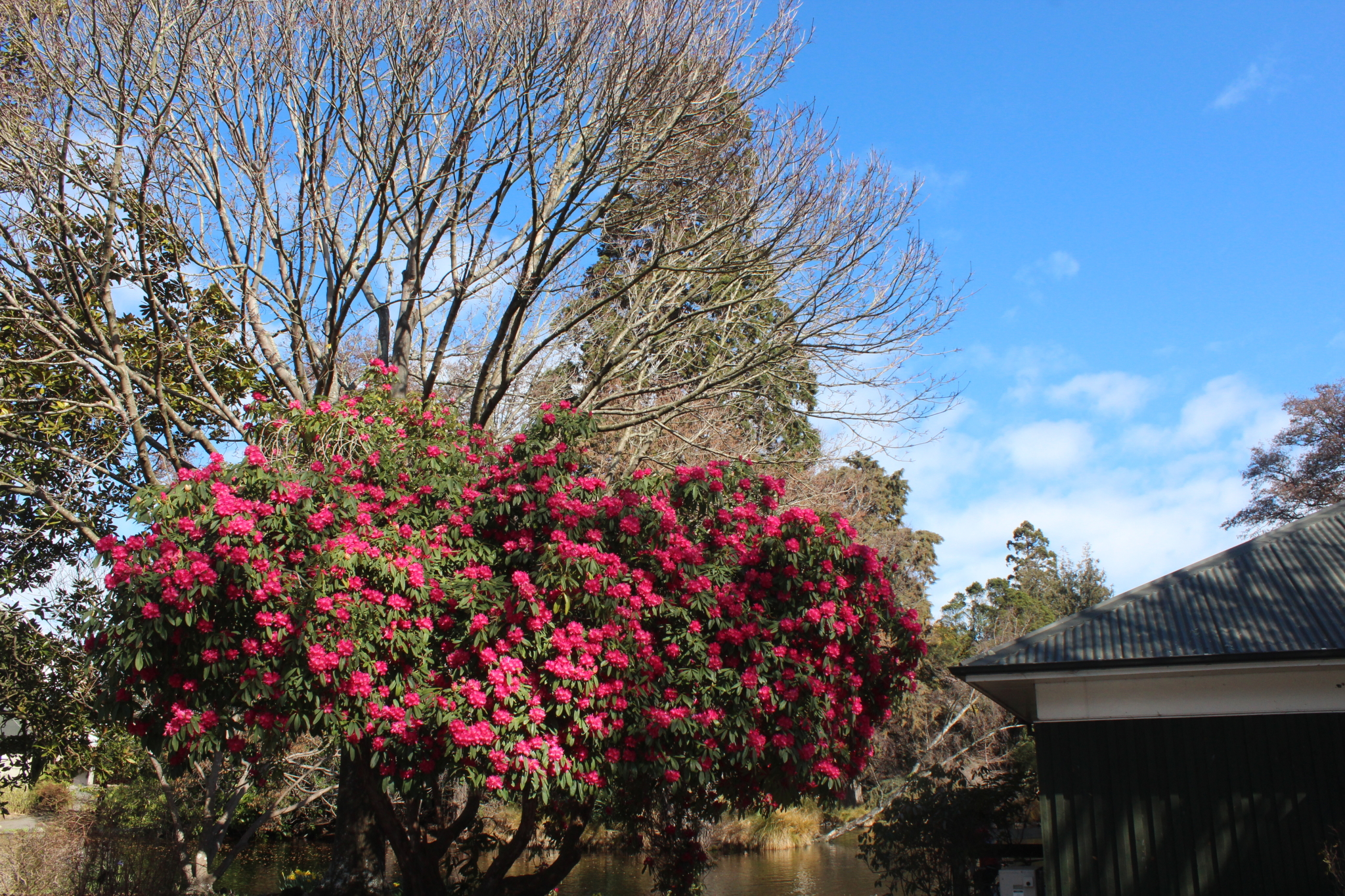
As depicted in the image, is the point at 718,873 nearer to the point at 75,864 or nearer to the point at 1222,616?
the point at 75,864

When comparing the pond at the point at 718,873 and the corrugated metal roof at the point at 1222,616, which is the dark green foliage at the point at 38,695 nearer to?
the pond at the point at 718,873

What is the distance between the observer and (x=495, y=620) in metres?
6.33

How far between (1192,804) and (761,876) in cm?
1132

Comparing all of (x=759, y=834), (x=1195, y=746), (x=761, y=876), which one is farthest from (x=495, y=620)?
(x=759, y=834)

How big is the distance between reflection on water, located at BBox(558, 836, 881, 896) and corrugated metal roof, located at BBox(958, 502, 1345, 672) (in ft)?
26.0

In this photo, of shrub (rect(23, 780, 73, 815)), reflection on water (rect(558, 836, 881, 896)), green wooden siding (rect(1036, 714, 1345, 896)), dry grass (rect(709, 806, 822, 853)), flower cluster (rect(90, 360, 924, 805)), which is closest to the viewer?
flower cluster (rect(90, 360, 924, 805))

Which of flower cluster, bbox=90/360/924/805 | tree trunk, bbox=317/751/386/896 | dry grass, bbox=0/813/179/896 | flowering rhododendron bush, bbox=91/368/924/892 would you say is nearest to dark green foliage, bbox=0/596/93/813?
dry grass, bbox=0/813/179/896

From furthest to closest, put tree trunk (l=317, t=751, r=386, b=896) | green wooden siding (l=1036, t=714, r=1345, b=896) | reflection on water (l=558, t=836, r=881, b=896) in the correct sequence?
1. reflection on water (l=558, t=836, r=881, b=896)
2. tree trunk (l=317, t=751, r=386, b=896)
3. green wooden siding (l=1036, t=714, r=1345, b=896)

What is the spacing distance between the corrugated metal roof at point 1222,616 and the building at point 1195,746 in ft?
0.07

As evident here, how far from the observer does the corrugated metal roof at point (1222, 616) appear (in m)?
7.04

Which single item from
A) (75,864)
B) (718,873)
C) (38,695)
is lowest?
(718,873)

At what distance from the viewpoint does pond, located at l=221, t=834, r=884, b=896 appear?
15008 mm

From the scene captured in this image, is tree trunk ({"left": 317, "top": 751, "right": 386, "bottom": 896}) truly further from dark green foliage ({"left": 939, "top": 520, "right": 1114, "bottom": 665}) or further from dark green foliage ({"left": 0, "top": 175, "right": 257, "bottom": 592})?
dark green foliage ({"left": 939, "top": 520, "right": 1114, "bottom": 665})

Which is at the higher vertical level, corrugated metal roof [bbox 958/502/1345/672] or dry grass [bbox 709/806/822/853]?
corrugated metal roof [bbox 958/502/1345/672]
